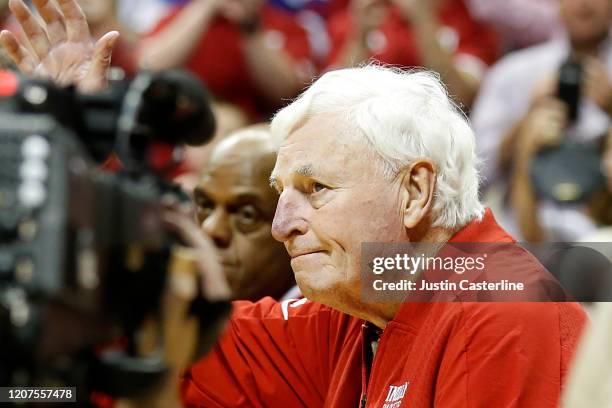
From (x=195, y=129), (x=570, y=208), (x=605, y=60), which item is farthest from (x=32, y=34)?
(x=605, y=60)

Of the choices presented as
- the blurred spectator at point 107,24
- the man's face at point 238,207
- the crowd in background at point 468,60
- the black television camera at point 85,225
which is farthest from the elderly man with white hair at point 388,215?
the blurred spectator at point 107,24

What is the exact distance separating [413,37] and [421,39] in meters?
0.15

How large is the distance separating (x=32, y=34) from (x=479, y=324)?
1.17 meters

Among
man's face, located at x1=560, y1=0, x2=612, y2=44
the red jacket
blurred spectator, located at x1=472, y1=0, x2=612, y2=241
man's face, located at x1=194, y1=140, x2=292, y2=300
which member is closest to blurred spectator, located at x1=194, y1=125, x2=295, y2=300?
man's face, located at x1=194, y1=140, x2=292, y2=300

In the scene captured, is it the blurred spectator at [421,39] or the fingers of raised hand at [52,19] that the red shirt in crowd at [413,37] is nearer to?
the blurred spectator at [421,39]

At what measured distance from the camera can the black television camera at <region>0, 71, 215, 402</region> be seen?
1.57 meters

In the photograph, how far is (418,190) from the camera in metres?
2.43

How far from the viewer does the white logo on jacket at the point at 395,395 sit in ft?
7.63

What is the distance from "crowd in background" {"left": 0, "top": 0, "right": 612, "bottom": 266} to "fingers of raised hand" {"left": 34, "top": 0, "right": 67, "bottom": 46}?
162 cm

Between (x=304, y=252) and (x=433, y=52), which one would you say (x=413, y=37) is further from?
(x=304, y=252)

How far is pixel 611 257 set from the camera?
2887 mm

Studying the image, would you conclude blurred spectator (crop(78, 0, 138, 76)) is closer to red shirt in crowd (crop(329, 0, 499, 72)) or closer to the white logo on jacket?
red shirt in crowd (crop(329, 0, 499, 72))

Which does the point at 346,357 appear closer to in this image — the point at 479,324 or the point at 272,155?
the point at 479,324

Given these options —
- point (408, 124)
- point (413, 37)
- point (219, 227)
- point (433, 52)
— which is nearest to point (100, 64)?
point (408, 124)
